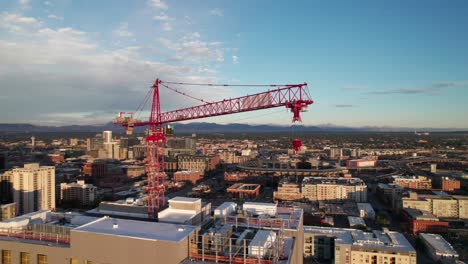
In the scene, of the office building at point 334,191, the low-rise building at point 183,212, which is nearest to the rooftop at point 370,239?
the low-rise building at point 183,212

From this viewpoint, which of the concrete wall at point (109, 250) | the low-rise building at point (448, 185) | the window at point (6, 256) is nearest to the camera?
the concrete wall at point (109, 250)

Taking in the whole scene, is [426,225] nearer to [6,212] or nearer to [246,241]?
[246,241]

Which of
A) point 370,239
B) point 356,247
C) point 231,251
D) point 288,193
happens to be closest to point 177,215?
point 231,251

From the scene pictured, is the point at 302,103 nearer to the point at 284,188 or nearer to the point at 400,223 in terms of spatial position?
the point at 400,223

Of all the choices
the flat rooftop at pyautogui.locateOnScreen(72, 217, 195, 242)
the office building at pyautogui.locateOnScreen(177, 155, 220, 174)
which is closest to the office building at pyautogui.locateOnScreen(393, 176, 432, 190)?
the office building at pyautogui.locateOnScreen(177, 155, 220, 174)

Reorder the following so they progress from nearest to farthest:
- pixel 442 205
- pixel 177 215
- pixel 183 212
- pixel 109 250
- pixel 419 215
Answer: pixel 109 250 < pixel 177 215 < pixel 183 212 < pixel 419 215 < pixel 442 205

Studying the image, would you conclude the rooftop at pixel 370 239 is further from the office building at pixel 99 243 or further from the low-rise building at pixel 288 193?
the low-rise building at pixel 288 193
